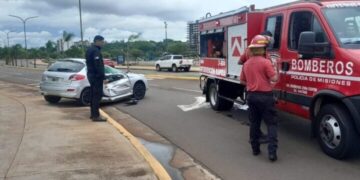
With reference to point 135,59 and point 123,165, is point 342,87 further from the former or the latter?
point 135,59

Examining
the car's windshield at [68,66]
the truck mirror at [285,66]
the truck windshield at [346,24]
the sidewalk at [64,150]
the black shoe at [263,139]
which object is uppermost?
the truck windshield at [346,24]

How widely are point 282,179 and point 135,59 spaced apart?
76.2 m

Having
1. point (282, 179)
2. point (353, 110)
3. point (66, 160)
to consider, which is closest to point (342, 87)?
point (353, 110)

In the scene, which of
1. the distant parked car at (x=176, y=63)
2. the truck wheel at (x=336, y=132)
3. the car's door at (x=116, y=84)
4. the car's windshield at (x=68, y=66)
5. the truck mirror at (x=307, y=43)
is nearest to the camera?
the truck wheel at (x=336, y=132)

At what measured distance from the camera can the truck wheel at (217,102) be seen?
11758 mm

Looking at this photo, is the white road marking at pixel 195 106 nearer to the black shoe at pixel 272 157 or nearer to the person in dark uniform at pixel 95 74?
the person in dark uniform at pixel 95 74

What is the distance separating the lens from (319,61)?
6945 millimetres

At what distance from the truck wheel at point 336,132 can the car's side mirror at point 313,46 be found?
2.49 ft

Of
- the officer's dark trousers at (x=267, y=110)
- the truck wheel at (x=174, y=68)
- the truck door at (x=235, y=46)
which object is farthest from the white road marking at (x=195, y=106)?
the truck wheel at (x=174, y=68)

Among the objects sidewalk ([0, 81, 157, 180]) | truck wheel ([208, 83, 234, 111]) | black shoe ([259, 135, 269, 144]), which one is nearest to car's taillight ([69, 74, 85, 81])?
sidewalk ([0, 81, 157, 180])

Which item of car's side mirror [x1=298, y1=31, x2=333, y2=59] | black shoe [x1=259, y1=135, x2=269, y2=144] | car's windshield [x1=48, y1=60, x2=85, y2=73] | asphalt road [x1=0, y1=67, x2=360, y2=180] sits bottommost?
asphalt road [x1=0, y1=67, x2=360, y2=180]

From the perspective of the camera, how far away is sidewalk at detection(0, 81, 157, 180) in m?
6.00

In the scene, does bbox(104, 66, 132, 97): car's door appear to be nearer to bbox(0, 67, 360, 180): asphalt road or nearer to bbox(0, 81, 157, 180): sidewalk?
bbox(0, 67, 360, 180): asphalt road

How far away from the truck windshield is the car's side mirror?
8.5 inches
